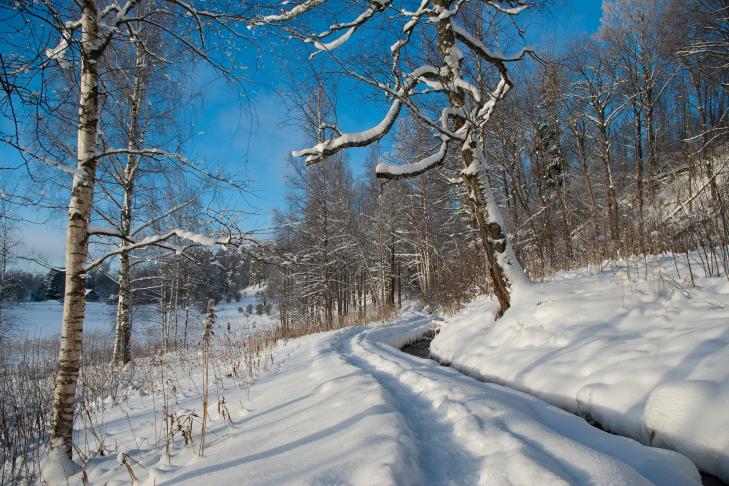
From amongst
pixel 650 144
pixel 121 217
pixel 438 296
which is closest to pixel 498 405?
pixel 121 217

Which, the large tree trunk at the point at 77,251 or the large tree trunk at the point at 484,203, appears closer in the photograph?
the large tree trunk at the point at 77,251

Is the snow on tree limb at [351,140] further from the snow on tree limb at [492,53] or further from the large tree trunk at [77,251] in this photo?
the large tree trunk at [77,251]

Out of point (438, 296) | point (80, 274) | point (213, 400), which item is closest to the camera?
point (80, 274)

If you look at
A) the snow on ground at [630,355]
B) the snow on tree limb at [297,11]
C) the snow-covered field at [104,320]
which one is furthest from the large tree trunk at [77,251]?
the snow-covered field at [104,320]

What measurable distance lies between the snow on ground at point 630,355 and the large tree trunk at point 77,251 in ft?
13.1

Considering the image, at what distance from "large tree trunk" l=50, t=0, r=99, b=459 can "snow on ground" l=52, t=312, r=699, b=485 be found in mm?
417

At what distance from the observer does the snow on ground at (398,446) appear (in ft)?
4.79

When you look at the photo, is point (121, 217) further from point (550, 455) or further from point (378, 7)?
point (550, 455)

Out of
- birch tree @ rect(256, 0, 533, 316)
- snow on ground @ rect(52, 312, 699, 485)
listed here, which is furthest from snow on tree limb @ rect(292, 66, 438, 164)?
snow on ground @ rect(52, 312, 699, 485)

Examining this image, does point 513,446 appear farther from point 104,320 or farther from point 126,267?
point 104,320

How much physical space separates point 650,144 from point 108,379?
1808 cm

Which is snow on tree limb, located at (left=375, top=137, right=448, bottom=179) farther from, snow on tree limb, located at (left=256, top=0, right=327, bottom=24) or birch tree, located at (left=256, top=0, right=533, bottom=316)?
snow on tree limb, located at (left=256, top=0, right=327, bottom=24)

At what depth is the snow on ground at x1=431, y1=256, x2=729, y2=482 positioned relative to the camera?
1.91 meters

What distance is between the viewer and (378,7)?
433cm
